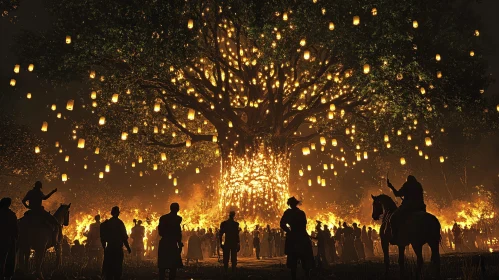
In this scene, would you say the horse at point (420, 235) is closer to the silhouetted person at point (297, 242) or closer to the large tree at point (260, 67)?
the silhouetted person at point (297, 242)

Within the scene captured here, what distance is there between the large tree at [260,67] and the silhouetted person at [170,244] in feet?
28.0

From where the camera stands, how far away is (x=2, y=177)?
42.1 meters

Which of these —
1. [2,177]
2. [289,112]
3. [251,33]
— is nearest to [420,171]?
[289,112]

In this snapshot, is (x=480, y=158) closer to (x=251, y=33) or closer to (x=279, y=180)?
(x=279, y=180)

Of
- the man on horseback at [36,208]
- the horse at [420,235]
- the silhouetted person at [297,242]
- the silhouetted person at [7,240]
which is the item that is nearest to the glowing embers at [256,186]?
the man on horseback at [36,208]

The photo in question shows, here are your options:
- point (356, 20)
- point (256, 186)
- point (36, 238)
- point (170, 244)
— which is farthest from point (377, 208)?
point (256, 186)

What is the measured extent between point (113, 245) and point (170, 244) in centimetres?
104

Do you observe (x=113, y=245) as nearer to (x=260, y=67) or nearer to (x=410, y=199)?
(x=410, y=199)

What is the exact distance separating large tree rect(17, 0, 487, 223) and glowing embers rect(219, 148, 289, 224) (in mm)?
50

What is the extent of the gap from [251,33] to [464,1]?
670 inches

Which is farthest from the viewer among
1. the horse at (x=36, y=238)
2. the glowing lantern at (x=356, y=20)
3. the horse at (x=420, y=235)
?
the glowing lantern at (x=356, y=20)

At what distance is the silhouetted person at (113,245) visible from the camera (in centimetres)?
789

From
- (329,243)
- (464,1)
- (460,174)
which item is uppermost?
(464,1)

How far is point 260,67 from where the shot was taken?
836 inches
